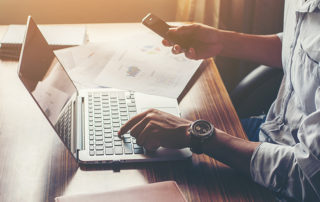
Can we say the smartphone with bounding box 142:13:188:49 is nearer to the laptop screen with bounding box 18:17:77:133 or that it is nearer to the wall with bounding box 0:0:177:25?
the laptop screen with bounding box 18:17:77:133

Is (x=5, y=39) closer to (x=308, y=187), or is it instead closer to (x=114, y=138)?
(x=114, y=138)

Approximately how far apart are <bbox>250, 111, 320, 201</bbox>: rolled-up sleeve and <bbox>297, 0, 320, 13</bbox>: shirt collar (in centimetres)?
30

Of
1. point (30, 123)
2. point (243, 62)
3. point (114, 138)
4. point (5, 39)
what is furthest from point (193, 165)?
point (243, 62)

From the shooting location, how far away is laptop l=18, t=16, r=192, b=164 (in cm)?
83

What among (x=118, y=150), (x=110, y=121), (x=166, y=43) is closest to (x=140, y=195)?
(x=118, y=150)

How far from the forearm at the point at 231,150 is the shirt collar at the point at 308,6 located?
1.17 ft

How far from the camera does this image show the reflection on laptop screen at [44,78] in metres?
0.80

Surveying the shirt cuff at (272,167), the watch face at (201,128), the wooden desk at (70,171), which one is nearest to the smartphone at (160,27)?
the wooden desk at (70,171)

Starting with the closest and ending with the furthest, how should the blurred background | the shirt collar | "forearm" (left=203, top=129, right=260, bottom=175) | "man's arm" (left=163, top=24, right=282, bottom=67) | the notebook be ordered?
the notebook < "forearm" (left=203, top=129, right=260, bottom=175) < the shirt collar < "man's arm" (left=163, top=24, right=282, bottom=67) < the blurred background

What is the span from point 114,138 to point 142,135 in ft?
0.24

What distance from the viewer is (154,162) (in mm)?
854

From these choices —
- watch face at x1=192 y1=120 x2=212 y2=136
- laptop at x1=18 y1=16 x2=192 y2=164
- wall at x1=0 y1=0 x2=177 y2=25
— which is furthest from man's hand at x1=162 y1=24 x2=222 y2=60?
wall at x1=0 y1=0 x2=177 y2=25

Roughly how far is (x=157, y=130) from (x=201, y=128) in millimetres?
96

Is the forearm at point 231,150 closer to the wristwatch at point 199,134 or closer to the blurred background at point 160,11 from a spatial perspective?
the wristwatch at point 199,134
